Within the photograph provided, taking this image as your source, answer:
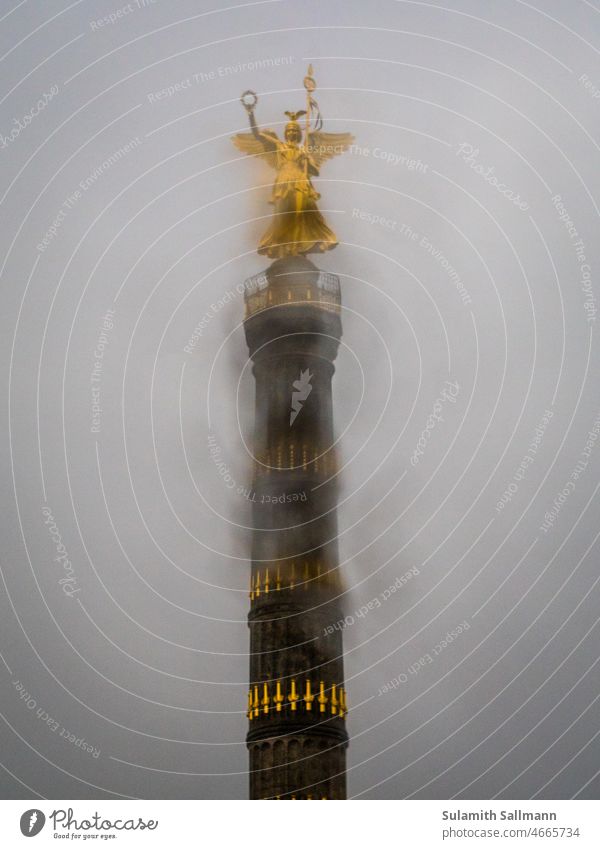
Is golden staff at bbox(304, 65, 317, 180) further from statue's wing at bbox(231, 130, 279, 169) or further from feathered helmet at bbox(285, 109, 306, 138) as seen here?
statue's wing at bbox(231, 130, 279, 169)

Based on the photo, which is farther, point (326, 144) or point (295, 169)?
point (295, 169)

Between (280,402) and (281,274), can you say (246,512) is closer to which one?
(280,402)

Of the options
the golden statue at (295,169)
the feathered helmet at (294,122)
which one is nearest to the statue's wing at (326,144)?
the golden statue at (295,169)

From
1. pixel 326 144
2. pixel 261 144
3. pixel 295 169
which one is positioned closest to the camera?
pixel 326 144

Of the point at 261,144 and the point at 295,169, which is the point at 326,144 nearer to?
the point at 295,169

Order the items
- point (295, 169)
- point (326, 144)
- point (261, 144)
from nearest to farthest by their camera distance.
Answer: point (326, 144)
point (261, 144)
point (295, 169)

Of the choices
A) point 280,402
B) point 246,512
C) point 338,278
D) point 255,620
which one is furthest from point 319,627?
point 338,278

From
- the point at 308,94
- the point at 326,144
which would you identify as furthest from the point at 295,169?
the point at 308,94
